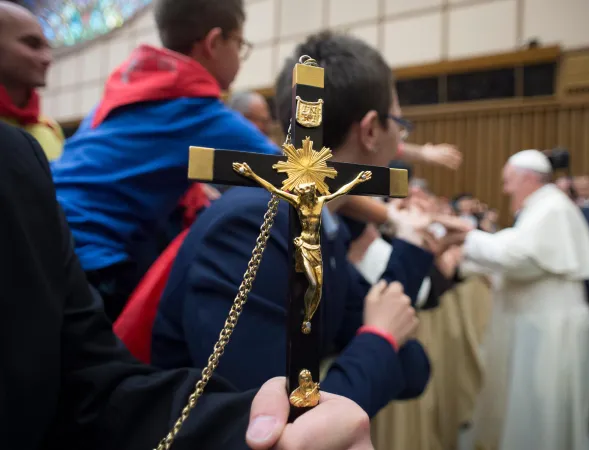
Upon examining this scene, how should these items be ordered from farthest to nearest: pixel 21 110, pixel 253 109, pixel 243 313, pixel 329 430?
pixel 253 109, pixel 21 110, pixel 243 313, pixel 329 430

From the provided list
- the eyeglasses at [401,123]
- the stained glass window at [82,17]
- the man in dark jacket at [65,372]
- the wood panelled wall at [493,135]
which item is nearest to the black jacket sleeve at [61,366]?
the man in dark jacket at [65,372]

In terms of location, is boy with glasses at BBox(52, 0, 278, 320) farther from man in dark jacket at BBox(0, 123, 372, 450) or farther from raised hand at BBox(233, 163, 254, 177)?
raised hand at BBox(233, 163, 254, 177)

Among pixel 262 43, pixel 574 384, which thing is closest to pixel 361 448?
pixel 574 384

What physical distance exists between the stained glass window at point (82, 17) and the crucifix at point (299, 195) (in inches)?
404

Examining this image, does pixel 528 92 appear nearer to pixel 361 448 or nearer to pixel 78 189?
pixel 78 189

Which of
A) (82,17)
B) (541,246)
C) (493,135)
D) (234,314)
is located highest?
(82,17)

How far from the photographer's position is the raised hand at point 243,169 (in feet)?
2.21

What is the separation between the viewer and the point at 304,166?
711 mm

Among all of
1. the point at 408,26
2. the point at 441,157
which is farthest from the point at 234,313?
the point at 408,26

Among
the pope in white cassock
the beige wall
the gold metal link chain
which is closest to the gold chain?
the gold metal link chain

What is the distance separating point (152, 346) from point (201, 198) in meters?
0.76

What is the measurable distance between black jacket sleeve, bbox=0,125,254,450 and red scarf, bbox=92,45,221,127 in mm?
719

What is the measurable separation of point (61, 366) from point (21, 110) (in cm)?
136

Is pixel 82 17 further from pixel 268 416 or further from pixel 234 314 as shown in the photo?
pixel 268 416
